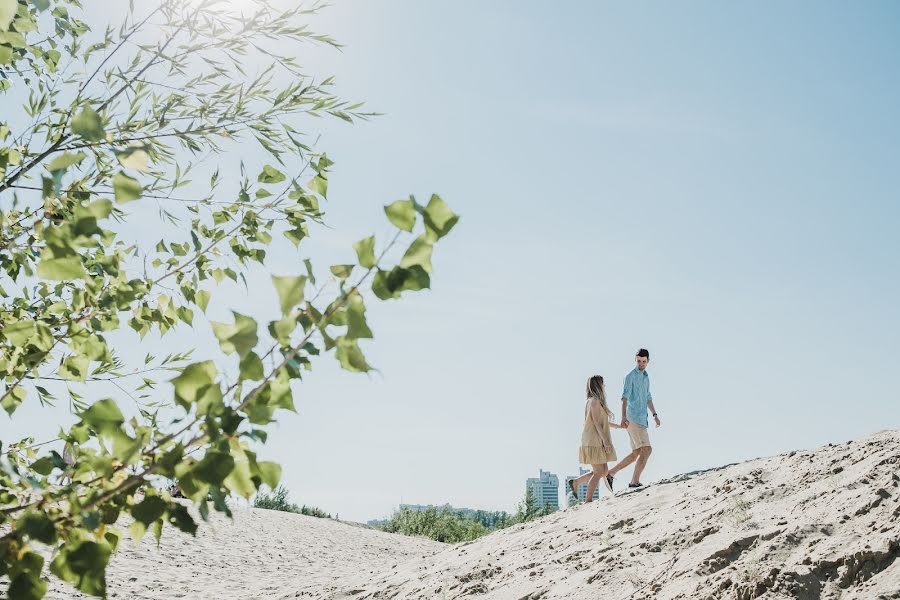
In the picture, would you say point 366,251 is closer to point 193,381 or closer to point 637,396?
point 193,381

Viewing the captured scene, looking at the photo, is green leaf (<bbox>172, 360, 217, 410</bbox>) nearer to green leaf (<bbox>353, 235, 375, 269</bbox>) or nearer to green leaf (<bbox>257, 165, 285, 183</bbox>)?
green leaf (<bbox>353, 235, 375, 269</bbox>)

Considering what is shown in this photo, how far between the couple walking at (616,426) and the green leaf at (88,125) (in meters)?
9.12

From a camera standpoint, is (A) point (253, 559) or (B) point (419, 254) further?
(A) point (253, 559)

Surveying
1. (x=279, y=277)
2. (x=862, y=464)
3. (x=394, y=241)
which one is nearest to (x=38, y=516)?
(x=279, y=277)

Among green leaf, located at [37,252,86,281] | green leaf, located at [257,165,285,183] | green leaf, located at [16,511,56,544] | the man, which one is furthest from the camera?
the man

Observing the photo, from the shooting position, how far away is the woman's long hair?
1034 cm

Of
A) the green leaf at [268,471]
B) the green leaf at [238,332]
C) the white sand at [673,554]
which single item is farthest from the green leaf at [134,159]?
the white sand at [673,554]

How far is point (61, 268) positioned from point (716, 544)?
17.2 feet

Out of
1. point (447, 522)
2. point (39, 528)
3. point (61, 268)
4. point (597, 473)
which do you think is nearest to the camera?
point (39, 528)

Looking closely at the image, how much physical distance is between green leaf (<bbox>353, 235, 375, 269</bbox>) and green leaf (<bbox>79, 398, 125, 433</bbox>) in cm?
56

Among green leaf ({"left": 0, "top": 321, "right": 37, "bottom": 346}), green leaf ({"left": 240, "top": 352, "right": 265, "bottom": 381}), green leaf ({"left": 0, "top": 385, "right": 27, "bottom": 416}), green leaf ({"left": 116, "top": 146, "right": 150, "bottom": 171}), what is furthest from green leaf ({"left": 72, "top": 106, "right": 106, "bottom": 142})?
green leaf ({"left": 0, "top": 385, "right": 27, "bottom": 416})

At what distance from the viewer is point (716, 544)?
5543mm

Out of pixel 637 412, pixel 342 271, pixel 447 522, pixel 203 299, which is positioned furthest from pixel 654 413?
pixel 447 522

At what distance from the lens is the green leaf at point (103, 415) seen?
4.72ft
